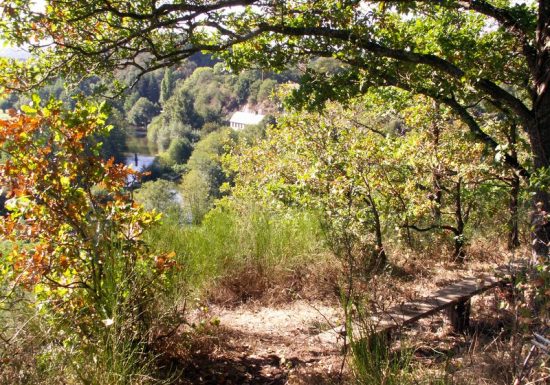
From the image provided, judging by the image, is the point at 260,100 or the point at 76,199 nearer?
the point at 76,199

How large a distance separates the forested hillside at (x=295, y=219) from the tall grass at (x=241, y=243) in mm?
26

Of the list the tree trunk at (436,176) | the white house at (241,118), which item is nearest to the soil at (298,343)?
the tree trunk at (436,176)

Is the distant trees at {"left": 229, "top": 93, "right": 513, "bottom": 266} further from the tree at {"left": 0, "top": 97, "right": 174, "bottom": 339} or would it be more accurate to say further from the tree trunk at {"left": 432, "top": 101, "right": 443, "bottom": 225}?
the tree at {"left": 0, "top": 97, "right": 174, "bottom": 339}

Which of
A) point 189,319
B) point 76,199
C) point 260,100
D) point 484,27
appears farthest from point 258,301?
point 260,100

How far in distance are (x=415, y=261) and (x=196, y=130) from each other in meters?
80.3

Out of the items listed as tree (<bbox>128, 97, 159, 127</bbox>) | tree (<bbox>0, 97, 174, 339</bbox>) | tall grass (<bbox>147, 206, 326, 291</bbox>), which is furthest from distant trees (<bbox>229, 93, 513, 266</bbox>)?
tree (<bbox>128, 97, 159, 127</bbox>)

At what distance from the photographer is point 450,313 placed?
14.2 ft

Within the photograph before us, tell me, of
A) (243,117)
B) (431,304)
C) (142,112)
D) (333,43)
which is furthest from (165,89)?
(431,304)

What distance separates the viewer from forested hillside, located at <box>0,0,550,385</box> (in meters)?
2.69

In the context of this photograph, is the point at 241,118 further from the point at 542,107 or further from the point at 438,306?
the point at 438,306

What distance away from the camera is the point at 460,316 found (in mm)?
4250

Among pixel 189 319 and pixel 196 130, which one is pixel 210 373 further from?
pixel 196 130

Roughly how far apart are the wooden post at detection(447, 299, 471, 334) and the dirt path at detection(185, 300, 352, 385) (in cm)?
115

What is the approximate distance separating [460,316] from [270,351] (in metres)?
1.85
